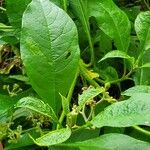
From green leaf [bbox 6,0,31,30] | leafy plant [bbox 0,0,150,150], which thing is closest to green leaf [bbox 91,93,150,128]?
leafy plant [bbox 0,0,150,150]

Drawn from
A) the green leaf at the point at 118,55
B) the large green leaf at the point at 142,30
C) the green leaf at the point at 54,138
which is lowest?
the green leaf at the point at 54,138

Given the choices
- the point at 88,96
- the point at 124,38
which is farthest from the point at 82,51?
the point at 88,96

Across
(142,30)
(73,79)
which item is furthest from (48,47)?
(142,30)

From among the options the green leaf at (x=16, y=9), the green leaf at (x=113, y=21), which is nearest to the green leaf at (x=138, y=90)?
the green leaf at (x=113, y=21)

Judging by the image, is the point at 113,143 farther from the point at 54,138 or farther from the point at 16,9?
the point at 16,9

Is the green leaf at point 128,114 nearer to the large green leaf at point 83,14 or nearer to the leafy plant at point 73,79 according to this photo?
the leafy plant at point 73,79

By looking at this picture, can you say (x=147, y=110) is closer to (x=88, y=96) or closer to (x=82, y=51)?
(x=88, y=96)

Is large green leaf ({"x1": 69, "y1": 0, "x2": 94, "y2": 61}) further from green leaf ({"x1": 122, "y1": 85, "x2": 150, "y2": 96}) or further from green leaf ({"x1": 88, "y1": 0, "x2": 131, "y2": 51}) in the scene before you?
green leaf ({"x1": 122, "y1": 85, "x2": 150, "y2": 96})
